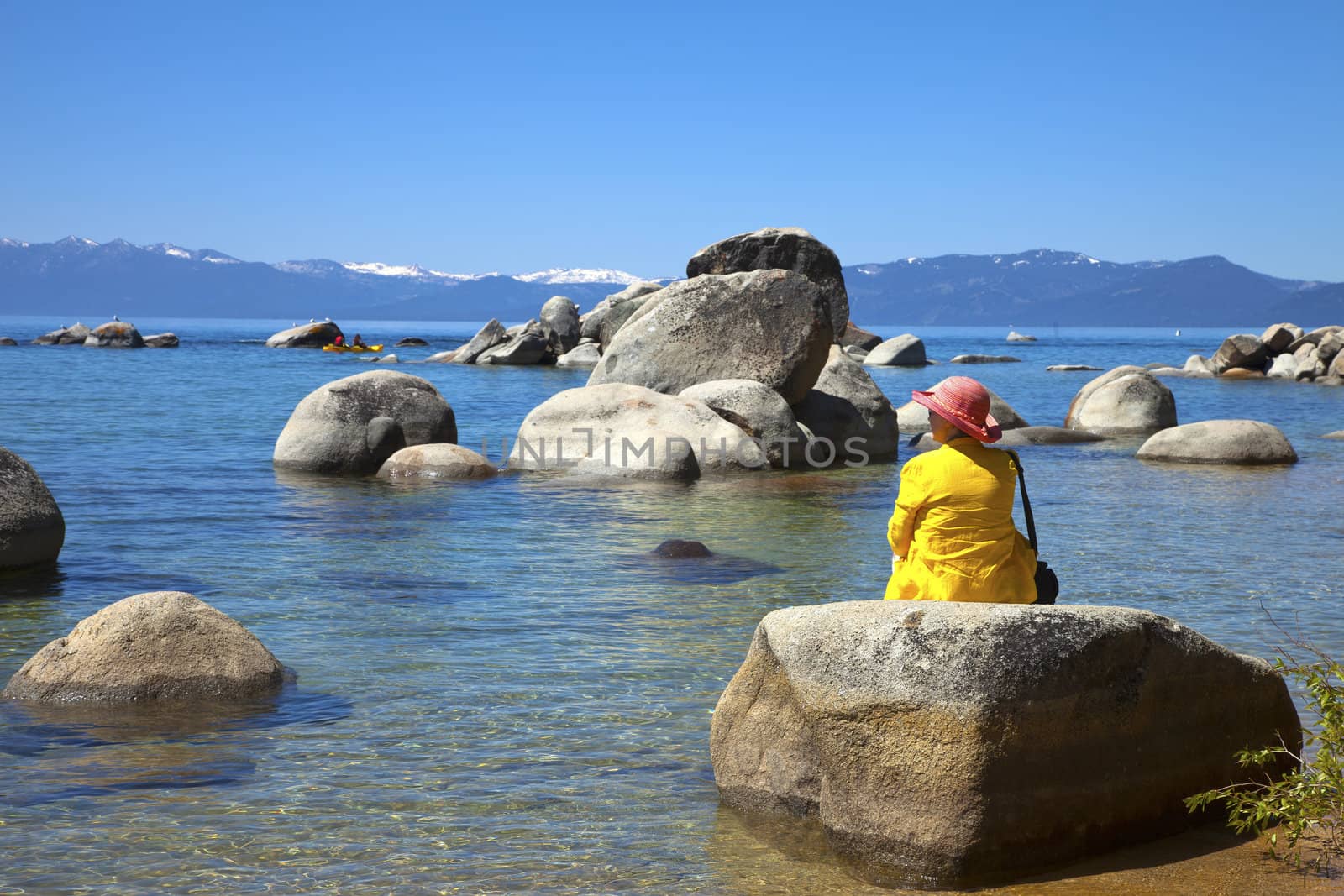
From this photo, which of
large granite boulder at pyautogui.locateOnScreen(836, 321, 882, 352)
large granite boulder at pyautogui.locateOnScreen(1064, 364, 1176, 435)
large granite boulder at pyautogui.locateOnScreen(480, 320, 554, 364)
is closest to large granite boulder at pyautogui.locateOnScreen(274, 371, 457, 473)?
large granite boulder at pyautogui.locateOnScreen(1064, 364, 1176, 435)

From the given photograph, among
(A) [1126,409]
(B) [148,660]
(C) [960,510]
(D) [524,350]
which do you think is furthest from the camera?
(D) [524,350]

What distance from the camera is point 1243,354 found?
56.5 m

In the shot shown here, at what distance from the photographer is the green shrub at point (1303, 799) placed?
5.33 m

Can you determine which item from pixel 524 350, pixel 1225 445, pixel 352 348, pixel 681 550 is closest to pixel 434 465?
pixel 681 550

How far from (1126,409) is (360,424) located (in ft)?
54.3

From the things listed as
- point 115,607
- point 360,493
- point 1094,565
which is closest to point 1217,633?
point 1094,565

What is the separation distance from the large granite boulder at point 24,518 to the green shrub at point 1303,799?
9.44 m

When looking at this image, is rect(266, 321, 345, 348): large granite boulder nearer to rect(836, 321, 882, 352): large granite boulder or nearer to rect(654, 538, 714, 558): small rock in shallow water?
rect(836, 321, 882, 352): large granite boulder

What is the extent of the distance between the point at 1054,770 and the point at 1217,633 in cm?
493

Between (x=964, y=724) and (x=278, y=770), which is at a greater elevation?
(x=964, y=724)

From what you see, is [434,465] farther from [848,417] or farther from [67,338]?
[67,338]

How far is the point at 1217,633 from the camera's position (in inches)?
377

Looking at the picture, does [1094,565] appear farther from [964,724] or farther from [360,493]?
[360,493]

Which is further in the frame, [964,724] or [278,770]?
[278,770]
